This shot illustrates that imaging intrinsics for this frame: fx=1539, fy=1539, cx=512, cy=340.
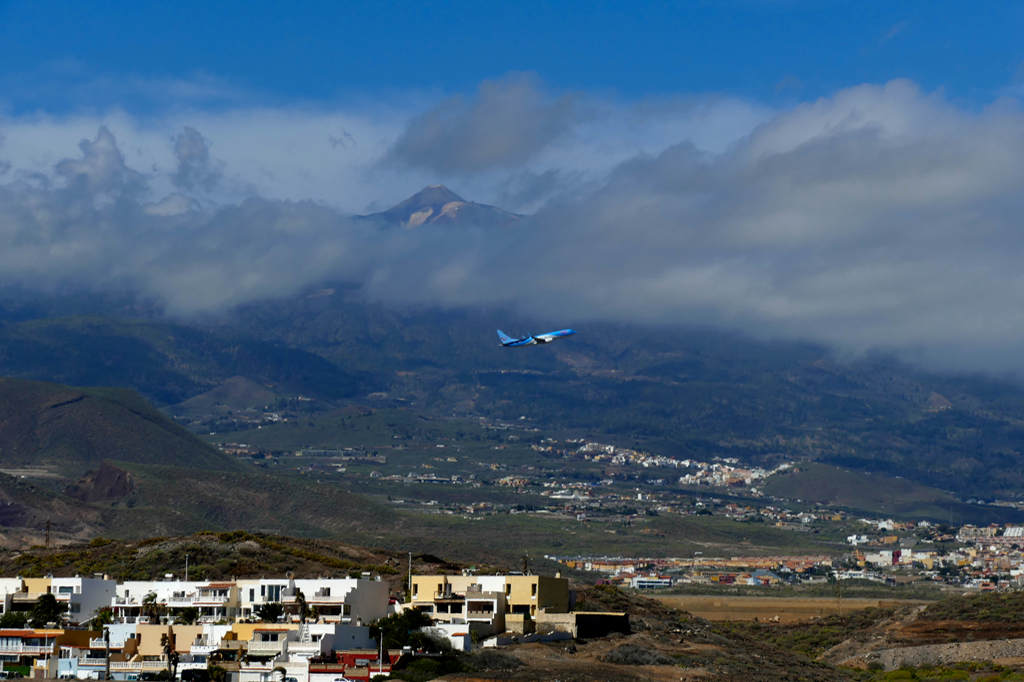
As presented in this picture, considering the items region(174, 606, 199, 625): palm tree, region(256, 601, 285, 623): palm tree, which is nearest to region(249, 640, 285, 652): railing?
region(256, 601, 285, 623): palm tree

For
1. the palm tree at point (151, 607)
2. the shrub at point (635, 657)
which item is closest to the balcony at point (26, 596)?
the palm tree at point (151, 607)

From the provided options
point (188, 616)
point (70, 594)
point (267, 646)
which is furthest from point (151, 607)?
point (267, 646)

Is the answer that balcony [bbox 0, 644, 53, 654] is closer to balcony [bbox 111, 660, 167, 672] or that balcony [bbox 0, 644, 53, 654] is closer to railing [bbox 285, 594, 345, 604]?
balcony [bbox 111, 660, 167, 672]

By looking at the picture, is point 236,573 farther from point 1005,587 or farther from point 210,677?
point 1005,587

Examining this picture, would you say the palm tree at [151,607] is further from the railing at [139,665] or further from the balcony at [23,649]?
the railing at [139,665]

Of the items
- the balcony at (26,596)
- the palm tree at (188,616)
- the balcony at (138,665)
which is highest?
the balcony at (26,596)

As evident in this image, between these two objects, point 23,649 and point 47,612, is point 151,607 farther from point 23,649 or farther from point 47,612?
point 23,649

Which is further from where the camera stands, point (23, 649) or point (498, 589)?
point (498, 589)

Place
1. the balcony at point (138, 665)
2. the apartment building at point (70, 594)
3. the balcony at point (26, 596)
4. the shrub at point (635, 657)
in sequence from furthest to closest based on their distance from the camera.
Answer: the balcony at point (26, 596)
the apartment building at point (70, 594)
the shrub at point (635, 657)
the balcony at point (138, 665)

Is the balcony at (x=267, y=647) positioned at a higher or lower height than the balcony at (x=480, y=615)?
lower

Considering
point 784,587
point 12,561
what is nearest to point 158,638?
point 12,561

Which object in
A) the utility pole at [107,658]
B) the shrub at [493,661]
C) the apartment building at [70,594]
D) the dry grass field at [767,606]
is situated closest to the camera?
the utility pole at [107,658]
